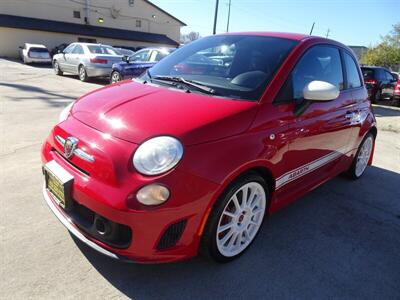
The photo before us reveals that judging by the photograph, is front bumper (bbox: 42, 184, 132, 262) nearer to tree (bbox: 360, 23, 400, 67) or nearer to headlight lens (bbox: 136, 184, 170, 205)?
headlight lens (bbox: 136, 184, 170, 205)

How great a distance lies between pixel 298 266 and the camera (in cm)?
274

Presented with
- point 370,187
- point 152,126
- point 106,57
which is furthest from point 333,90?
point 106,57

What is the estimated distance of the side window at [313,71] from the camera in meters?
2.88

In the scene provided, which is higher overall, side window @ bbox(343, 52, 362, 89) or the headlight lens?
side window @ bbox(343, 52, 362, 89)

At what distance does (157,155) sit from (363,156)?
3621 mm

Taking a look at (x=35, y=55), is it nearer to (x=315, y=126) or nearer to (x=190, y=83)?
(x=190, y=83)

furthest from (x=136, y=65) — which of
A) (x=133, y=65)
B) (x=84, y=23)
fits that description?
(x=84, y=23)

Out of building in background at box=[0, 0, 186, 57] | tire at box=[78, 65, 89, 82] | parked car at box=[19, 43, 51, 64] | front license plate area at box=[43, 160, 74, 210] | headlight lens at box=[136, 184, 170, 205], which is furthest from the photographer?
building in background at box=[0, 0, 186, 57]

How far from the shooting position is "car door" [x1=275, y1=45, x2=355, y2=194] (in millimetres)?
2920

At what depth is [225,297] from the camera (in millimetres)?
2344

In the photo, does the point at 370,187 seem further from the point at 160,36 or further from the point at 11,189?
the point at 160,36

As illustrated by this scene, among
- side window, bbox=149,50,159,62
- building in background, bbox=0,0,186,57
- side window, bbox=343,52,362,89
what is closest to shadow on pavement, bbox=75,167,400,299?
side window, bbox=343,52,362,89

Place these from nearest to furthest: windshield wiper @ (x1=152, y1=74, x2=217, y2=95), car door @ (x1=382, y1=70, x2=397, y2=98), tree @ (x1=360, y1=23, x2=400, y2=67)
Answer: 1. windshield wiper @ (x1=152, y1=74, x2=217, y2=95)
2. car door @ (x1=382, y1=70, x2=397, y2=98)
3. tree @ (x1=360, y1=23, x2=400, y2=67)

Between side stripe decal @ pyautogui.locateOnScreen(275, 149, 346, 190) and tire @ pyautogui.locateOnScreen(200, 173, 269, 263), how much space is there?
0.65 ft
